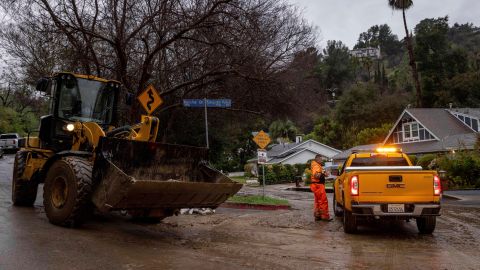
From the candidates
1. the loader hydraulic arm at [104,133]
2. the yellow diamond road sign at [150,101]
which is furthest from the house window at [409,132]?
the loader hydraulic arm at [104,133]

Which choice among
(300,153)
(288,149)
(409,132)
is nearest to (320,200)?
(409,132)

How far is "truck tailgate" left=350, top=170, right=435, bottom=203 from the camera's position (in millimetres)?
9836

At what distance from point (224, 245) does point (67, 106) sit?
5142 millimetres

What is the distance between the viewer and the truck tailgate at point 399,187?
9.84 meters

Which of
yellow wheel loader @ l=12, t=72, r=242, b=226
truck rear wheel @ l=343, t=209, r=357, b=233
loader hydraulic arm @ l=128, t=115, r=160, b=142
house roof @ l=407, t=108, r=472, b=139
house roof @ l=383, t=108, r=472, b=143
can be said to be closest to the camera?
yellow wheel loader @ l=12, t=72, r=242, b=226

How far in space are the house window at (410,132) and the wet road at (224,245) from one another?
110 ft

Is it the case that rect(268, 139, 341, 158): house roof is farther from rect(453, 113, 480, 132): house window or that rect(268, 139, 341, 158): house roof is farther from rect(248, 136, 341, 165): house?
rect(453, 113, 480, 132): house window

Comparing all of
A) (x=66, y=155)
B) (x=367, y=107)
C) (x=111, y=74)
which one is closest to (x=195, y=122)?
(x=111, y=74)

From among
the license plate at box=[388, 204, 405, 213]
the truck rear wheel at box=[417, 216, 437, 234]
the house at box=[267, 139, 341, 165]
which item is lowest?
the truck rear wheel at box=[417, 216, 437, 234]

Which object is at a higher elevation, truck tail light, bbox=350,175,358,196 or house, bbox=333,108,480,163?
house, bbox=333,108,480,163

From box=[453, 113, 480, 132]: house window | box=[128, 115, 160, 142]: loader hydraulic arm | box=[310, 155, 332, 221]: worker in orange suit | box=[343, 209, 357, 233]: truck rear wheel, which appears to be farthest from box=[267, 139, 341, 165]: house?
box=[128, 115, 160, 142]: loader hydraulic arm

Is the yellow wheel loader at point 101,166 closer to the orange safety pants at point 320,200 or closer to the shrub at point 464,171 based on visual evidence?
the orange safety pants at point 320,200

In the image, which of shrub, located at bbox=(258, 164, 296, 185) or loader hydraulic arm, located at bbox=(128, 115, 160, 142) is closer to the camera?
loader hydraulic arm, located at bbox=(128, 115, 160, 142)

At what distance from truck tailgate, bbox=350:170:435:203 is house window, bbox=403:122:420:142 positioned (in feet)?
118
